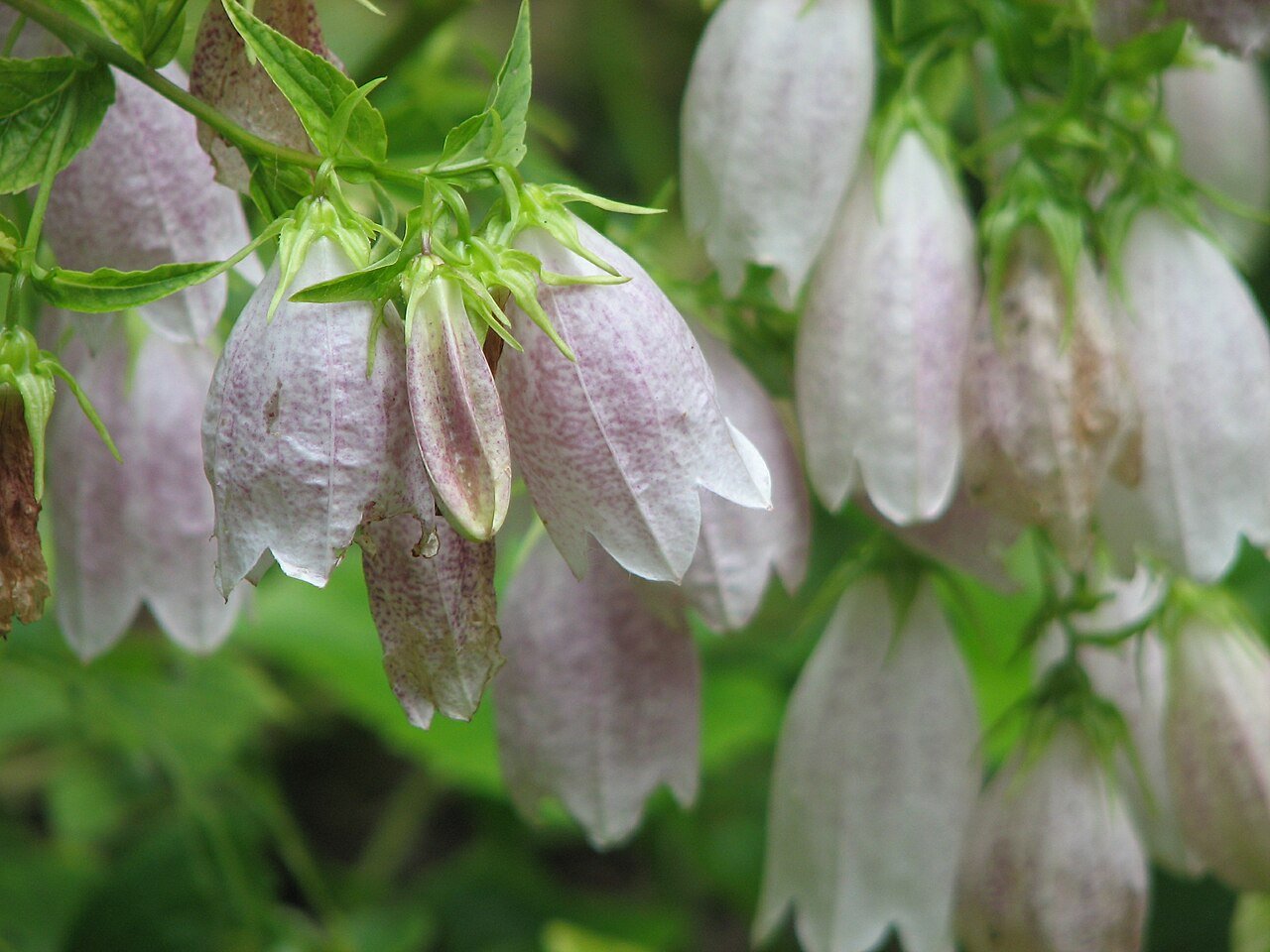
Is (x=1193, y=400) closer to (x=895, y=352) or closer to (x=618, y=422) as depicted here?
(x=895, y=352)

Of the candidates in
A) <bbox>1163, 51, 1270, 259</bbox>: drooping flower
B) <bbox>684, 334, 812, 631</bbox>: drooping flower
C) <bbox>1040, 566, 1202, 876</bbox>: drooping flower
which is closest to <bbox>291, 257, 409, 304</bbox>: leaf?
<bbox>684, 334, 812, 631</bbox>: drooping flower

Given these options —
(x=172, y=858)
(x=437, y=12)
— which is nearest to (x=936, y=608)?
(x=437, y=12)

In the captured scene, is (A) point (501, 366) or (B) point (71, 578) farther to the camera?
(B) point (71, 578)

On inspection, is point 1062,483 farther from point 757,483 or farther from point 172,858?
point 172,858

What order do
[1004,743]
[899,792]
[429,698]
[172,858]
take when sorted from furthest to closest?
1. [1004,743]
2. [172,858]
3. [899,792]
4. [429,698]

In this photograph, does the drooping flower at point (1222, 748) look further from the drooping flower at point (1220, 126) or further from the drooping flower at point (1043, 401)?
the drooping flower at point (1220, 126)

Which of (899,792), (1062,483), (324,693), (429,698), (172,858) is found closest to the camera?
(429,698)
